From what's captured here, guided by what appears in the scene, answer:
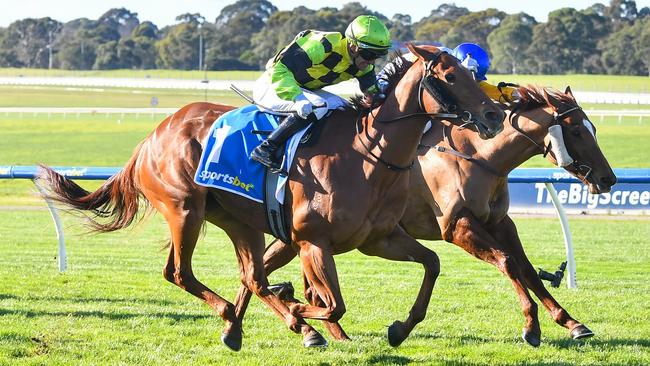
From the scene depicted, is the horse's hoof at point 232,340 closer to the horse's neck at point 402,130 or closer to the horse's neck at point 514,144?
the horse's neck at point 402,130

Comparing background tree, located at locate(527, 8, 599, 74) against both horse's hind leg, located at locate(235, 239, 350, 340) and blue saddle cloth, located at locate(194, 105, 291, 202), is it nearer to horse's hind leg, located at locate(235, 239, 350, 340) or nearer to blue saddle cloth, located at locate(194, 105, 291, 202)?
horse's hind leg, located at locate(235, 239, 350, 340)

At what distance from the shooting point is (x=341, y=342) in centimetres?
611

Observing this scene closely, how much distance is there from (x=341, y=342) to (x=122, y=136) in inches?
1315

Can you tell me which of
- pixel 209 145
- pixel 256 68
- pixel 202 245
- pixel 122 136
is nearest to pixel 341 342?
pixel 209 145

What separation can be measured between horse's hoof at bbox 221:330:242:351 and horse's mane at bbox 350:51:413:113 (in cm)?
145

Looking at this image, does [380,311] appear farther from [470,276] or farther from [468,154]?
[470,276]

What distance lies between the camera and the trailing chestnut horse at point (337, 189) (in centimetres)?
544

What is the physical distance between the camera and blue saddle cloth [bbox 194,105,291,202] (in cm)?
597

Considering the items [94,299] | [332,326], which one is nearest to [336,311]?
[332,326]

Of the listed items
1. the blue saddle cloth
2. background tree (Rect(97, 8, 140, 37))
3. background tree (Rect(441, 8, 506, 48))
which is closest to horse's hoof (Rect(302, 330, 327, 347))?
the blue saddle cloth

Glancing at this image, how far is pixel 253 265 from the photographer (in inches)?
248

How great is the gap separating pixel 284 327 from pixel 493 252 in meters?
1.41

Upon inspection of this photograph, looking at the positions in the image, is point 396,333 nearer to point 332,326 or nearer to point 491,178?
point 332,326

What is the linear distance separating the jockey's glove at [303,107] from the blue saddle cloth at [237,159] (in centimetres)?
30
